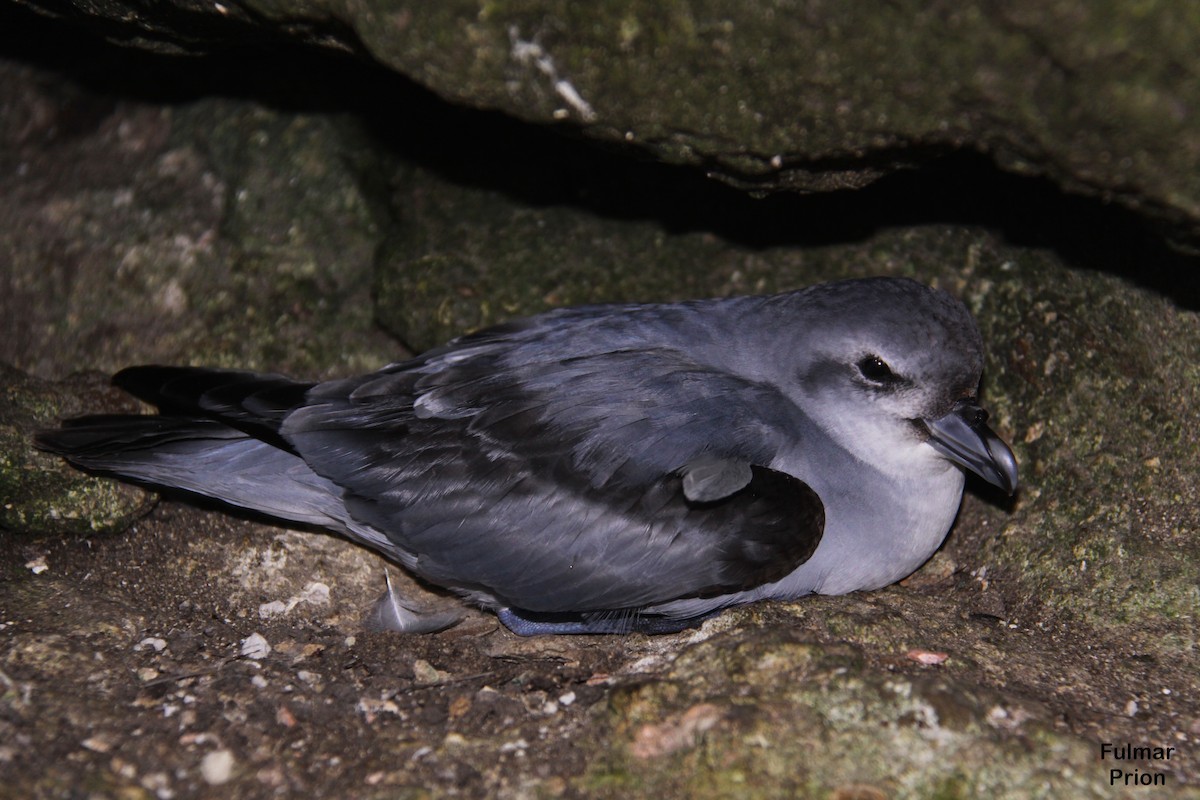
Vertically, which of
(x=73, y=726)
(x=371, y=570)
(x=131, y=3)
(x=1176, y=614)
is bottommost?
(x=73, y=726)

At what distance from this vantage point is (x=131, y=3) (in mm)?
3518

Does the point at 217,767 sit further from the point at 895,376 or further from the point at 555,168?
the point at 555,168

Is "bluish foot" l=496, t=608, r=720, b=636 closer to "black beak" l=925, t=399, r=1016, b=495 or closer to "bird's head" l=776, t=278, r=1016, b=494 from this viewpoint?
"bird's head" l=776, t=278, r=1016, b=494

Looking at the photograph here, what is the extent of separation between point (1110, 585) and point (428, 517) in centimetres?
219

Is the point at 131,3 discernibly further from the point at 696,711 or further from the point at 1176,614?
the point at 1176,614

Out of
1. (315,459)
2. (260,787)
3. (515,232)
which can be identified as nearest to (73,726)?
(260,787)

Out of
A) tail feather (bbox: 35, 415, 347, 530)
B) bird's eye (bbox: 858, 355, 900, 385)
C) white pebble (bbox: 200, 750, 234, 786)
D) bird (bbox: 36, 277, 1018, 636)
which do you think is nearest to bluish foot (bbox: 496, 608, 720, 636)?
bird (bbox: 36, 277, 1018, 636)

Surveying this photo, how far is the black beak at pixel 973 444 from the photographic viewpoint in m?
3.35

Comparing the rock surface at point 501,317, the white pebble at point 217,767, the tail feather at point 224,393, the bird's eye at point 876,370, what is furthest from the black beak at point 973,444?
the white pebble at point 217,767

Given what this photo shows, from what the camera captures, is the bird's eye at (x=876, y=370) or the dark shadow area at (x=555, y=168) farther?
the dark shadow area at (x=555, y=168)

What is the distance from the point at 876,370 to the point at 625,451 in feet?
2.79

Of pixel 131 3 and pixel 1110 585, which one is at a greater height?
pixel 131 3

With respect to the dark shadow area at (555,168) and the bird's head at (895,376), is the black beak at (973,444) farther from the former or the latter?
the dark shadow area at (555,168)

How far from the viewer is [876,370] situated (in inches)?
134
